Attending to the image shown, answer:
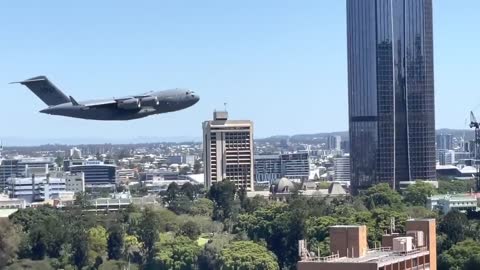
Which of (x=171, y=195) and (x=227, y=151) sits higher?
(x=227, y=151)

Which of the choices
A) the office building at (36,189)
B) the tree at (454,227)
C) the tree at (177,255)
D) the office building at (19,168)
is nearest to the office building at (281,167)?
the office building at (19,168)

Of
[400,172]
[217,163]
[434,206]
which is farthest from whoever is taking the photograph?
[217,163]

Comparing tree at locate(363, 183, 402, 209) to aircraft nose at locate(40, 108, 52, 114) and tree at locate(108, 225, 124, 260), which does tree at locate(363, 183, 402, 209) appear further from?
aircraft nose at locate(40, 108, 52, 114)

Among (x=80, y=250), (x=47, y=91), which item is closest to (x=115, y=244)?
(x=80, y=250)

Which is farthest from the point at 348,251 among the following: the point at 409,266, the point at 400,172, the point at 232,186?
the point at 400,172

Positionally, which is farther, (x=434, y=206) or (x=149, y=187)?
(x=149, y=187)

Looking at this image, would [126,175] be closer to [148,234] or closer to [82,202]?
[82,202]

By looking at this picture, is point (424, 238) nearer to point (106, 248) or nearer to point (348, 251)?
point (348, 251)
